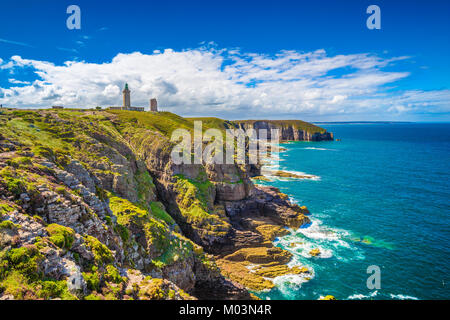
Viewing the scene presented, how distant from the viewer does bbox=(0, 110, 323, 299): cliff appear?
1227 cm

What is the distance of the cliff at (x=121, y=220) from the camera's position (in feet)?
40.3

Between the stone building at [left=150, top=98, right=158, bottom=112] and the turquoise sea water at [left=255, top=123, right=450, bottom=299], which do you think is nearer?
the turquoise sea water at [left=255, top=123, right=450, bottom=299]

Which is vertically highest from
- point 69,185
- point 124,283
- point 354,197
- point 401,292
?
point 69,185

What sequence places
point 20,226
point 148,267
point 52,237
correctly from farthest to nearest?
point 148,267, point 52,237, point 20,226

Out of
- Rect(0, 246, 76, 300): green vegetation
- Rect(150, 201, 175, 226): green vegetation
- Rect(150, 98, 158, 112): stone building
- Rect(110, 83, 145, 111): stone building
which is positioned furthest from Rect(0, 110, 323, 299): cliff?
Rect(150, 98, 158, 112): stone building

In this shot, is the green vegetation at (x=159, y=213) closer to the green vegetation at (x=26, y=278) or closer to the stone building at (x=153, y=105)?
the green vegetation at (x=26, y=278)

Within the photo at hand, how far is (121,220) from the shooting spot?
2638 centimetres

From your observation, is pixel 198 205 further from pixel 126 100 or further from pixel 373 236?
pixel 126 100

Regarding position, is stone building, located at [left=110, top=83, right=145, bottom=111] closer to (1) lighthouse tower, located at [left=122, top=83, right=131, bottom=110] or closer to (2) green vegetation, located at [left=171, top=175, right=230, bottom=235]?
(1) lighthouse tower, located at [left=122, top=83, right=131, bottom=110]

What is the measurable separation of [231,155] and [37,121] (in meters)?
39.5
